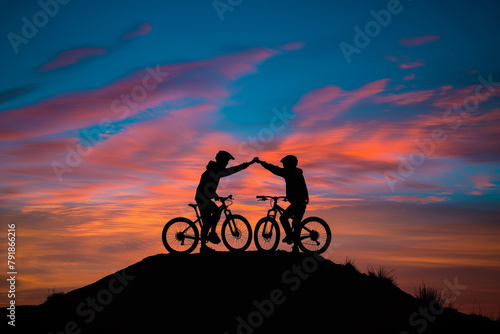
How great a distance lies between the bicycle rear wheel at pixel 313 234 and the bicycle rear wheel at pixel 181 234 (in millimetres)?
3629

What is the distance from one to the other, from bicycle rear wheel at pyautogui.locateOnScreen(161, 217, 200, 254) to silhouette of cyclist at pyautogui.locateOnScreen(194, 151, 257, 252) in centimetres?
33

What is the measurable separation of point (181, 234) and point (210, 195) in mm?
1696

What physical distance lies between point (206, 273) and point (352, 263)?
5297mm

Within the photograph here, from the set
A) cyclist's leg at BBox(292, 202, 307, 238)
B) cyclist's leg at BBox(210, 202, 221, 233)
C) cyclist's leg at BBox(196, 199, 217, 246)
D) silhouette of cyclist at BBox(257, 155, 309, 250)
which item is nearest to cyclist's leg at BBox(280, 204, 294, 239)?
silhouette of cyclist at BBox(257, 155, 309, 250)

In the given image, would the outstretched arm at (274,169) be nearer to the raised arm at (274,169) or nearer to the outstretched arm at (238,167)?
the raised arm at (274,169)

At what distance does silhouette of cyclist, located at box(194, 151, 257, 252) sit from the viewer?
613 inches

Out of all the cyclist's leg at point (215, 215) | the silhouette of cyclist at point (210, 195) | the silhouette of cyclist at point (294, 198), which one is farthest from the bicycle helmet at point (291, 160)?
the cyclist's leg at point (215, 215)

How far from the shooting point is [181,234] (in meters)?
15.7

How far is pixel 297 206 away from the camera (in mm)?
15680

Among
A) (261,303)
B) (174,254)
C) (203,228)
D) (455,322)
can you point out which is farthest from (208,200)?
(455,322)

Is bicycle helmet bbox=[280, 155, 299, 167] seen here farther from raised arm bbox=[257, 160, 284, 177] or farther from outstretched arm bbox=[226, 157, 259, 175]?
outstretched arm bbox=[226, 157, 259, 175]

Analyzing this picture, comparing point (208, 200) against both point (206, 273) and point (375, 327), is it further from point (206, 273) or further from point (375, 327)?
point (375, 327)

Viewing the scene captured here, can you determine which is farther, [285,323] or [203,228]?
[203,228]

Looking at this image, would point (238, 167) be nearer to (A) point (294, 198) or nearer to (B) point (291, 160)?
(B) point (291, 160)
